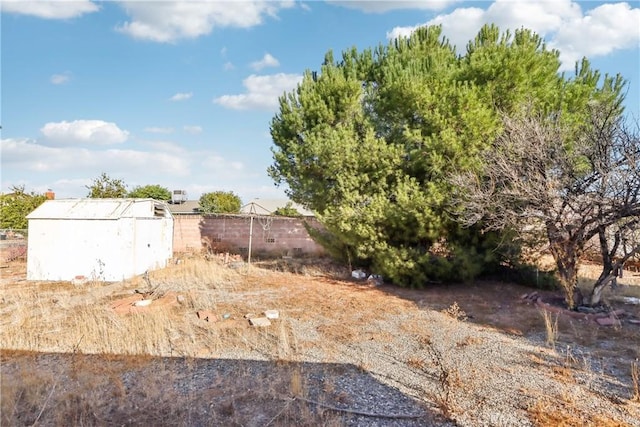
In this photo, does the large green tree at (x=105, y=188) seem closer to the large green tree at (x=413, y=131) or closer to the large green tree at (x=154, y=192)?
the large green tree at (x=413, y=131)

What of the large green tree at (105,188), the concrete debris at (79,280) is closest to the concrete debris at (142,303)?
the concrete debris at (79,280)

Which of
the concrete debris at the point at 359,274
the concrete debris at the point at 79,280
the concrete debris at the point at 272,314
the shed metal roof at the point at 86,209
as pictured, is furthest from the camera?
the concrete debris at the point at 359,274

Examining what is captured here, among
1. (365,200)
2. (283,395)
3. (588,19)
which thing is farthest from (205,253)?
(588,19)

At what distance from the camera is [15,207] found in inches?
679

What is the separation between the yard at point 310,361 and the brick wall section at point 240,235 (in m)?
7.44

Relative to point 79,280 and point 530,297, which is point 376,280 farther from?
point 79,280

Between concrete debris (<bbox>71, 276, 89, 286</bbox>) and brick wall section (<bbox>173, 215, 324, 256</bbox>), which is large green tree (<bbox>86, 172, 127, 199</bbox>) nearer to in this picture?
brick wall section (<bbox>173, 215, 324, 256</bbox>)

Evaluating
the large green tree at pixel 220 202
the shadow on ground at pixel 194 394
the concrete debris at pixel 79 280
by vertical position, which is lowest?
the concrete debris at pixel 79 280

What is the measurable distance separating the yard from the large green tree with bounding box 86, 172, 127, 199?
9295 millimetres

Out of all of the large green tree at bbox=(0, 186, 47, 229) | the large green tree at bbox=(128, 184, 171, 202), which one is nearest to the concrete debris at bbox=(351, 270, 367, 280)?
the large green tree at bbox=(0, 186, 47, 229)

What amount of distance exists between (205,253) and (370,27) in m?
11.3

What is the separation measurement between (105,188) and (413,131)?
15392 mm

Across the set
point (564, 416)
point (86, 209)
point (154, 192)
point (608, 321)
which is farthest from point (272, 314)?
point (154, 192)

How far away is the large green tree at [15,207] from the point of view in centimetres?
1711
